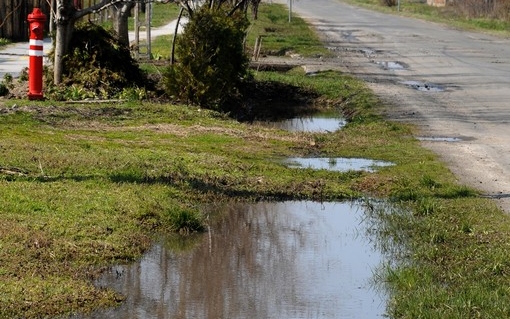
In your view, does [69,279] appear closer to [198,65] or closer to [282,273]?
[282,273]

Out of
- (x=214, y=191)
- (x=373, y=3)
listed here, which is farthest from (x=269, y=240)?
(x=373, y=3)

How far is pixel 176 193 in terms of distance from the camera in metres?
10.4

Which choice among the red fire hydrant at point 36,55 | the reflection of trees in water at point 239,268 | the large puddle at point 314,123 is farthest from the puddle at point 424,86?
the reflection of trees in water at point 239,268

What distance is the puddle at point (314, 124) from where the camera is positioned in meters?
17.7

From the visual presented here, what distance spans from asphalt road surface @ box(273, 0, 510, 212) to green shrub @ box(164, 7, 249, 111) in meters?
3.01

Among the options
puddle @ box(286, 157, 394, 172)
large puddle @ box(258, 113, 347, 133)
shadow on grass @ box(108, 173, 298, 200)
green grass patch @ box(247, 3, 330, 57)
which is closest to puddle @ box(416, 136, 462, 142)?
large puddle @ box(258, 113, 347, 133)

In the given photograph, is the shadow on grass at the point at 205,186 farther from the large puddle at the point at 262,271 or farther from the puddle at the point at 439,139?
the puddle at the point at 439,139

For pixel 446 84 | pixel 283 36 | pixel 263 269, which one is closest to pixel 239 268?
pixel 263 269

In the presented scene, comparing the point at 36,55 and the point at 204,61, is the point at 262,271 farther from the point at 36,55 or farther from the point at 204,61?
the point at 204,61

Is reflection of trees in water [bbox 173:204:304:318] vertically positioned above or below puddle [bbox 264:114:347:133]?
above

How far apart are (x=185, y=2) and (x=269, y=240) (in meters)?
11.5

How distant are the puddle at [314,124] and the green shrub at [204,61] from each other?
1156 mm

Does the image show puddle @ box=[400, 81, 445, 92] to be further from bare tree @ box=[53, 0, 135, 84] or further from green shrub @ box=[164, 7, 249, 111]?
bare tree @ box=[53, 0, 135, 84]

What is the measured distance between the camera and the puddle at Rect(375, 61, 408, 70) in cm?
2884
